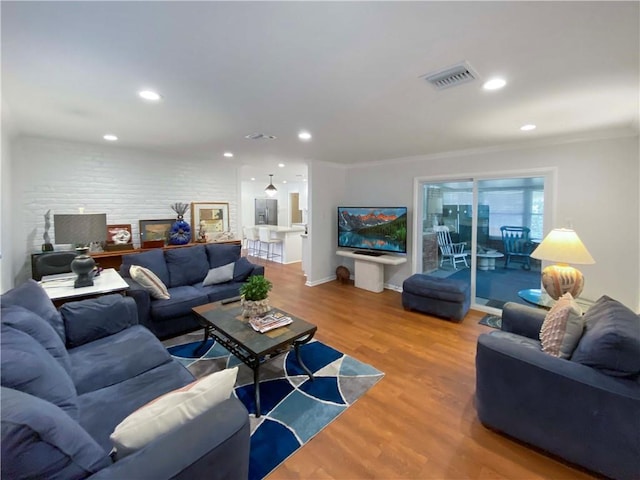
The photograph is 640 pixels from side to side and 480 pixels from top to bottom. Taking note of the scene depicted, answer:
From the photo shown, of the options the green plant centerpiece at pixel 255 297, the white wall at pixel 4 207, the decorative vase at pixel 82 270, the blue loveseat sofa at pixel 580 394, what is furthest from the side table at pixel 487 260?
the white wall at pixel 4 207

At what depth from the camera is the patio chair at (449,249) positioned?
177 inches

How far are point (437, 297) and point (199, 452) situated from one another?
3.43m

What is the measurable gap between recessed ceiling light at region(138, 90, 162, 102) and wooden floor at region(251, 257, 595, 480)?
2.70 metres

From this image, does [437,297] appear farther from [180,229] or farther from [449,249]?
[180,229]

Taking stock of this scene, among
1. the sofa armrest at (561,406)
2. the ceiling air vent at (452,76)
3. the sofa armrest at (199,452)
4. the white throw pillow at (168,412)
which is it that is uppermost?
the ceiling air vent at (452,76)

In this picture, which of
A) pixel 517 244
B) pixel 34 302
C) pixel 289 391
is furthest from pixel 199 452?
pixel 517 244

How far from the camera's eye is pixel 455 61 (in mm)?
1678

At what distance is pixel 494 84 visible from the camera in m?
1.98

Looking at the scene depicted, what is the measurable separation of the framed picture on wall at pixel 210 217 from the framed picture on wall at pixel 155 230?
39 centimetres

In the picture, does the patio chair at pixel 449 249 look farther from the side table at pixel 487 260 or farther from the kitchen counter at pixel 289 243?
the kitchen counter at pixel 289 243

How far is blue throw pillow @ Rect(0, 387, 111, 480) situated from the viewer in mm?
781

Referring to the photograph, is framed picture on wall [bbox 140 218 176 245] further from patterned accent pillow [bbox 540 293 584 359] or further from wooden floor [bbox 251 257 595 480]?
patterned accent pillow [bbox 540 293 584 359]

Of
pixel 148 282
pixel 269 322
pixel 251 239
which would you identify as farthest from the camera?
pixel 251 239

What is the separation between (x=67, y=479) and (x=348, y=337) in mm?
2686
